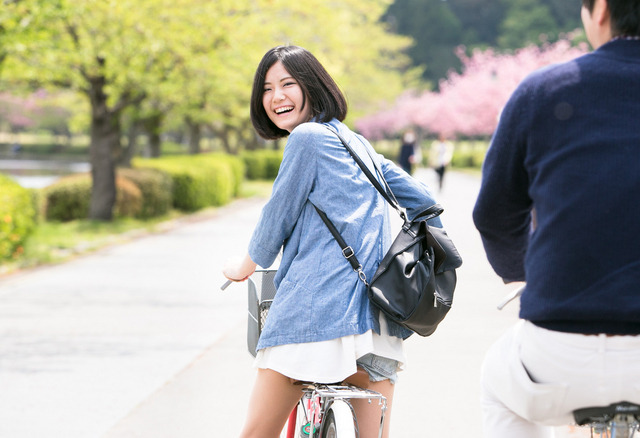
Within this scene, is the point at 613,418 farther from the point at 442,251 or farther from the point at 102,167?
the point at 102,167

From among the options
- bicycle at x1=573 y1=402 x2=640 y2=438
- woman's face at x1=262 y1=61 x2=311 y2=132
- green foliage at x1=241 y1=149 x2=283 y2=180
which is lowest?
green foliage at x1=241 y1=149 x2=283 y2=180

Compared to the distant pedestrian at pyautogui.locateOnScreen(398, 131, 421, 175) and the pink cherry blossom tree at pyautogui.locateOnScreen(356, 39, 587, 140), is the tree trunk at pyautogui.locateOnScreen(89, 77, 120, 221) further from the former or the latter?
the pink cherry blossom tree at pyautogui.locateOnScreen(356, 39, 587, 140)

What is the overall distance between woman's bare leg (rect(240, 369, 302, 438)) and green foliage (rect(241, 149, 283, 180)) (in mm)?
30426

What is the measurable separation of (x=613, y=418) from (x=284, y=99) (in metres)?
1.35

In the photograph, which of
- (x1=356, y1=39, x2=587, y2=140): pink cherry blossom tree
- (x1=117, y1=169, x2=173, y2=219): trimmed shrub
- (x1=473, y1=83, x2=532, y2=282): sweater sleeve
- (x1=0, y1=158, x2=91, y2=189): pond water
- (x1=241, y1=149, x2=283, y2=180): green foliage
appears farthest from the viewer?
(x1=356, y1=39, x2=587, y2=140): pink cherry blossom tree

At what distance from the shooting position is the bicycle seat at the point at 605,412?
1.76 meters

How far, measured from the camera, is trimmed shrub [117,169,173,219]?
1661cm

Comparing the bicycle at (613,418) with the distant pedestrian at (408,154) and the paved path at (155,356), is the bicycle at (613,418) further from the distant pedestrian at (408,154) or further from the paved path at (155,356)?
the distant pedestrian at (408,154)

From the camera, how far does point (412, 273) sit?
7.88 ft

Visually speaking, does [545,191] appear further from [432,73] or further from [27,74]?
[432,73]

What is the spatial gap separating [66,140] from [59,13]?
62602mm

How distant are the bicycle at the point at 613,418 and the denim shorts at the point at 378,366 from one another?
2.50 ft

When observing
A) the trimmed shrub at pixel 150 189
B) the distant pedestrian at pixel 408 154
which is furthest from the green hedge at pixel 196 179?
the distant pedestrian at pixel 408 154

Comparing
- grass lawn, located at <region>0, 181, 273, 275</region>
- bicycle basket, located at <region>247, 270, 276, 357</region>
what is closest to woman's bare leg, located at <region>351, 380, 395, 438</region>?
bicycle basket, located at <region>247, 270, 276, 357</region>
